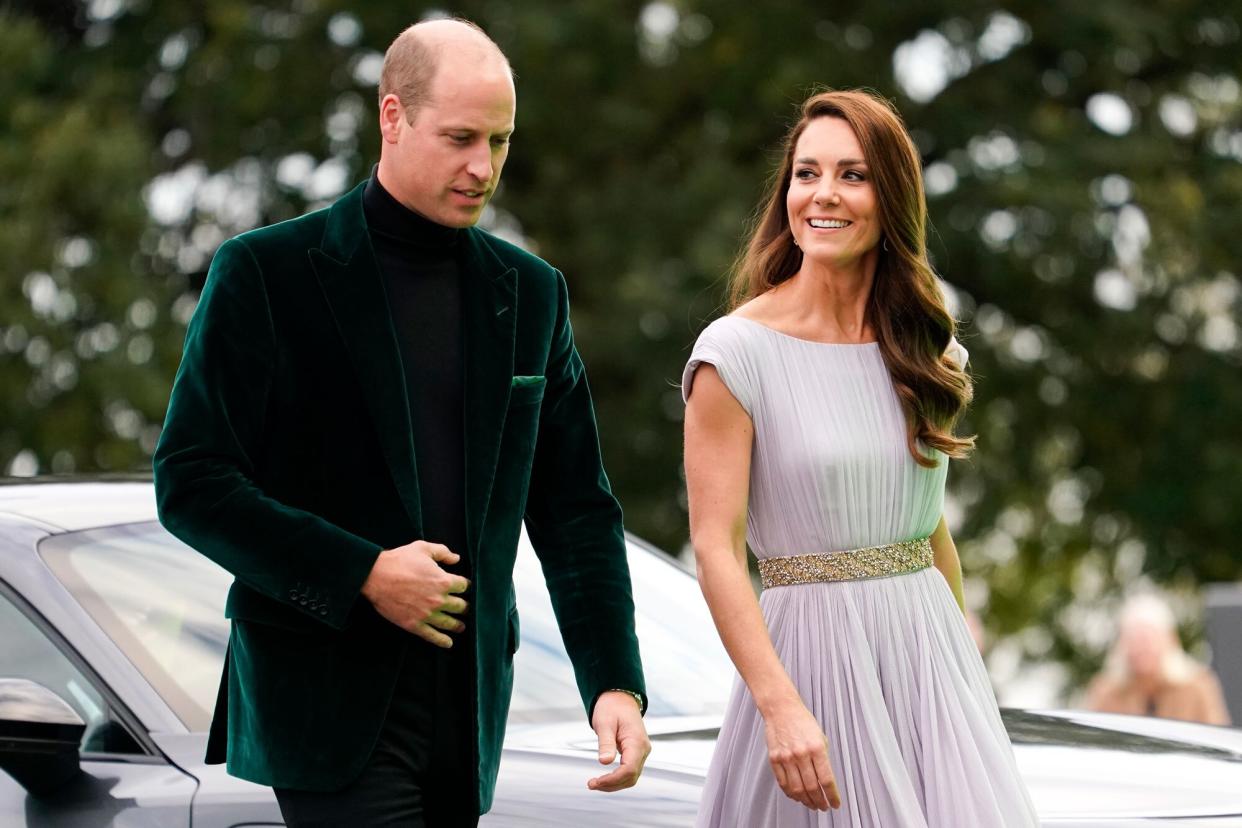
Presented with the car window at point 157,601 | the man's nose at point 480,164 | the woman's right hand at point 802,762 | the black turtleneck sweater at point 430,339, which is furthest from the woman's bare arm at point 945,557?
the car window at point 157,601

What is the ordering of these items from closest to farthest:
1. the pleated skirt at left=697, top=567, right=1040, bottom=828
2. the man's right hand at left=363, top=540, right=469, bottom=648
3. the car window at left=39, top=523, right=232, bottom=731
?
1. the man's right hand at left=363, top=540, right=469, bottom=648
2. the pleated skirt at left=697, top=567, right=1040, bottom=828
3. the car window at left=39, top=523, right=232, bottom=731

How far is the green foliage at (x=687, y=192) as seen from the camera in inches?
553

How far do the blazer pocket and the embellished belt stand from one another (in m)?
0.58

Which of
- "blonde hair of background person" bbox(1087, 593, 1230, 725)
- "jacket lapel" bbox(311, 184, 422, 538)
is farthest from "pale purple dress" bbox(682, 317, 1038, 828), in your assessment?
"blonde hair of background person" bbox(1087, 593, 1230, 725)

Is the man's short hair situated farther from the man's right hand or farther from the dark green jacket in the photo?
the man's right hand

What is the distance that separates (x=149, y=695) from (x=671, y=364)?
10.7 m

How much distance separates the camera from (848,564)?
3422 millimetres

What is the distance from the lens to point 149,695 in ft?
12.8

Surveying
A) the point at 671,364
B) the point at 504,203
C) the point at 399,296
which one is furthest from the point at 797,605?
the point at 504,203

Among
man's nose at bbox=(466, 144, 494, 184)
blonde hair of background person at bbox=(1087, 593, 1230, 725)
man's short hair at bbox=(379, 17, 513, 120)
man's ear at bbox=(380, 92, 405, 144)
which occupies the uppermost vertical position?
man's short hair at bbox=(379, 17, 513, 120)

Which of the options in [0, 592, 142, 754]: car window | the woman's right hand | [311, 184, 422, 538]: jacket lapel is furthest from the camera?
[0, 592, 142, 754]: car window

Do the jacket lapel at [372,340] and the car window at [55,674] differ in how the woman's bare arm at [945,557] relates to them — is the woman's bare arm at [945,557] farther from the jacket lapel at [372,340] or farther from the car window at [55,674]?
the car window at [55,674]

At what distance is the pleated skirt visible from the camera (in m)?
3.26

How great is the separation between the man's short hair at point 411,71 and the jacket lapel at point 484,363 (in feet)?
0.76
